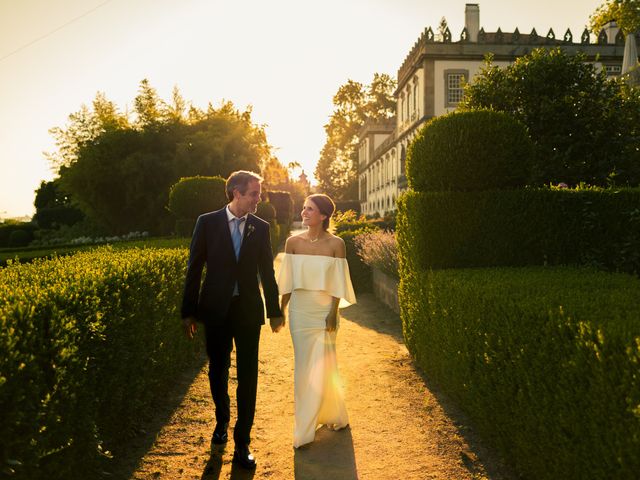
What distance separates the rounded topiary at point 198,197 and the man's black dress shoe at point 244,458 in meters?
12.7

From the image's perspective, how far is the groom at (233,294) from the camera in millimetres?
4566

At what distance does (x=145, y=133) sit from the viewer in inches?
1136

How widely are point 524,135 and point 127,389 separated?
20.3ft

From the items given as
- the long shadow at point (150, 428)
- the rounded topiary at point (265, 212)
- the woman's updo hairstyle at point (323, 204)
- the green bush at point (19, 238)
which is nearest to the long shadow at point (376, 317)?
the long shadow at point (150, 428)

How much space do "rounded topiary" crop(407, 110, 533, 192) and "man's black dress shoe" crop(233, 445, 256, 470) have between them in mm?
4575

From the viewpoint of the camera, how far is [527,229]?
7.30m

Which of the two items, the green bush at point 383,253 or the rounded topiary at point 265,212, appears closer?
the green bush at point 383,253

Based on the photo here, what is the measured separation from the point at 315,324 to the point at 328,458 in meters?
1.22

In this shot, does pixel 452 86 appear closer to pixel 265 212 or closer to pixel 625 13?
pixel 625 13

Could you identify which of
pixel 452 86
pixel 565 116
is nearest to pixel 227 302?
pixel 565 116

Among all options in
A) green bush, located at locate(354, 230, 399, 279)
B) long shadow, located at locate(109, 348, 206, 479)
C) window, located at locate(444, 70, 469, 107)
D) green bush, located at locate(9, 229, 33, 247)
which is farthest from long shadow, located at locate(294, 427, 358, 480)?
green bush, located at locate(9, 229, 33, 247)

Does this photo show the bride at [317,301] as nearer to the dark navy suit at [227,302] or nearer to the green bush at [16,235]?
the dark navy suit at [227,302]

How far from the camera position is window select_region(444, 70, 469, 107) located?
38812mm

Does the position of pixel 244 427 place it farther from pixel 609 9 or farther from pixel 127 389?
pixel 609 9
